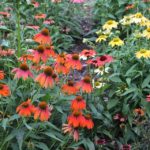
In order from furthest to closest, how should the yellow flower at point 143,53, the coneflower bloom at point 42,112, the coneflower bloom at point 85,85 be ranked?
the yellow flower at point 143,53, the coneflower bloom at point 85,85, the coneflower bloom at point 42,112

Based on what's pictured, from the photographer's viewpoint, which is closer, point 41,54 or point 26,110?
point 26,110

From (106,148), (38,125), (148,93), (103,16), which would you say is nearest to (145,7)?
(103,16)

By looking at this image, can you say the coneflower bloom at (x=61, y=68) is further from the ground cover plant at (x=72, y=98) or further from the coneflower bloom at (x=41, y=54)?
the coneflower bloom at (x=41, y=54)

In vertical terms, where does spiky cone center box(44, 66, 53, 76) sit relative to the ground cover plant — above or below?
above

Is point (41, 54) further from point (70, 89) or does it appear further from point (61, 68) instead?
point (70, 89)

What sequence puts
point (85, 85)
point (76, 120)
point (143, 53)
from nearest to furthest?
1. point (76, 120)
2. point (85, 85)
3. point (143, 53)

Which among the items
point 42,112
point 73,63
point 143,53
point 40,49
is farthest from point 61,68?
point 143,53

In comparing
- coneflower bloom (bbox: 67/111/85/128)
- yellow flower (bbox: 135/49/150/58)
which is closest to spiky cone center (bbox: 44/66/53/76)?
coneflower bloom (bbox: 67/111/85/128)

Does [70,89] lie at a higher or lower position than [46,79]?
lower

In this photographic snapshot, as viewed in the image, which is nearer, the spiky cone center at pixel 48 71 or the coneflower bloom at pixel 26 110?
the coneflower bloom at pixel 26 110

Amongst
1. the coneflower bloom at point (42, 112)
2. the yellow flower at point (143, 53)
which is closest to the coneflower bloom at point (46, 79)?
the coneflower bloom at point (42, 112)

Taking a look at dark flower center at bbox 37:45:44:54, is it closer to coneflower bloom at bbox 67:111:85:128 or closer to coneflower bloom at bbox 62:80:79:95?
coneflower bloom at bbox 62:80:79:95

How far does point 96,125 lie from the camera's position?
3797mm

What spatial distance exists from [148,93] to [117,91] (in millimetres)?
269
